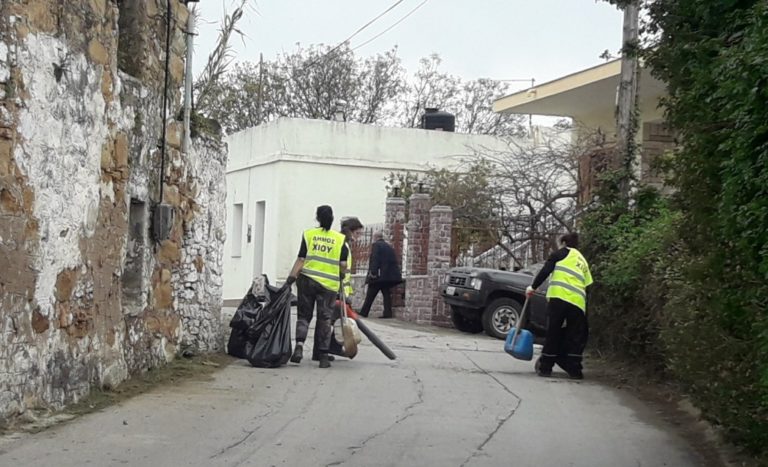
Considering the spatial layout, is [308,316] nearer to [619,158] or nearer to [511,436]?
[511,436]

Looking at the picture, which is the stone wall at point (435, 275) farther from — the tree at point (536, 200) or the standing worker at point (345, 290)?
the standing worker at point (345, 290)

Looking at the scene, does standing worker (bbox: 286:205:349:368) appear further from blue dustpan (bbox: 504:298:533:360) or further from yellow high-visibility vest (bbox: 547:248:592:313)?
yellow high-visibility vest (bbox: 547:248:592:313)

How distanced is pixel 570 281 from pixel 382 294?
423 inches

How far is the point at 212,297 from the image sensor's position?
12.7 metres

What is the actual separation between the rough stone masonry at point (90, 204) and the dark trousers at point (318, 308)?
1.07 m

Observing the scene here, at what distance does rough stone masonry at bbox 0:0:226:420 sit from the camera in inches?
309

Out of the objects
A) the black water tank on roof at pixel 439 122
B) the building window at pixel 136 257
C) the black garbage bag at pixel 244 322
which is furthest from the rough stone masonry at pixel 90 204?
the black water tank on roof at pixel 439 122

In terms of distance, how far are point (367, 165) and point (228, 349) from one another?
2065 centimetres

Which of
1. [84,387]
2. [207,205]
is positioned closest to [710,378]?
[84,387]

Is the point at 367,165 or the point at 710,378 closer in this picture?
the point at 710,378

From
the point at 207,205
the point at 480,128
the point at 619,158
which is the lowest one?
the point at 207,205

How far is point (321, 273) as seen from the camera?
12.3 metres

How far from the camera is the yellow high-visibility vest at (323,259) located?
12.3m

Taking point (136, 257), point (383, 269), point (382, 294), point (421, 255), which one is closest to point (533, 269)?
point (421, 255)
